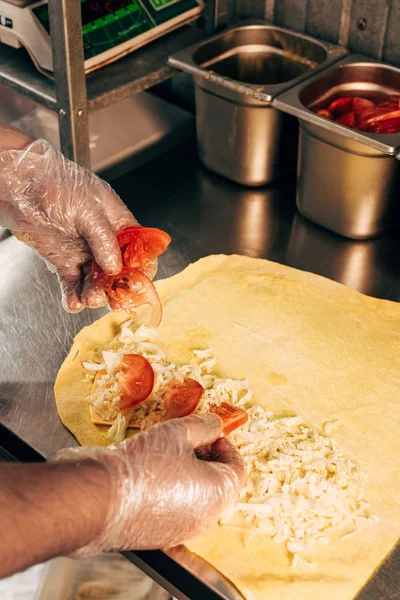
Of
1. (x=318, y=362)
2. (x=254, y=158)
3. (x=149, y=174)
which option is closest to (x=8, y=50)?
(x=149, y=174)

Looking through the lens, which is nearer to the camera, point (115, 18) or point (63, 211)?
point (63, 211)

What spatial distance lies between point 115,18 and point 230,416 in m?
1.22

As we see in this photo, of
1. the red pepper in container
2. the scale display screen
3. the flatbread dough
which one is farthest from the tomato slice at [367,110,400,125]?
the scale display screen

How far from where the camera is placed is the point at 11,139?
1548 millimetres

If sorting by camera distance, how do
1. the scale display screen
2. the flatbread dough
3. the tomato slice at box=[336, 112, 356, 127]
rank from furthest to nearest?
1. the scale display screen
2. the tomato slice at box=[336, 112, 356, 127]
3. the flatbread dough

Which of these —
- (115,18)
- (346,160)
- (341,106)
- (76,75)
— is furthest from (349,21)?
(76,75)

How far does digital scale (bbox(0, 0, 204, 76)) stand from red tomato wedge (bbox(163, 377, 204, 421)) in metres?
0.96

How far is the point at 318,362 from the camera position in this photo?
1.61m

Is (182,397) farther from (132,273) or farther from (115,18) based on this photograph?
(115,18)

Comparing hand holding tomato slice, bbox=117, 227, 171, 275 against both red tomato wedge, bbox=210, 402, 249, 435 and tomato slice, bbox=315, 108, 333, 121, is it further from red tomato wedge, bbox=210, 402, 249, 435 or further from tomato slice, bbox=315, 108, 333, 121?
tomato slice, bbox=315, 108, 333, 121

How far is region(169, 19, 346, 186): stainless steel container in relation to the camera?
1.95 meters

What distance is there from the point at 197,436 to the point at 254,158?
1051mm

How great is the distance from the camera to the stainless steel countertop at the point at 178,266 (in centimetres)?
128

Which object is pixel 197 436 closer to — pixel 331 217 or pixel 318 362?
pixel 318 362
